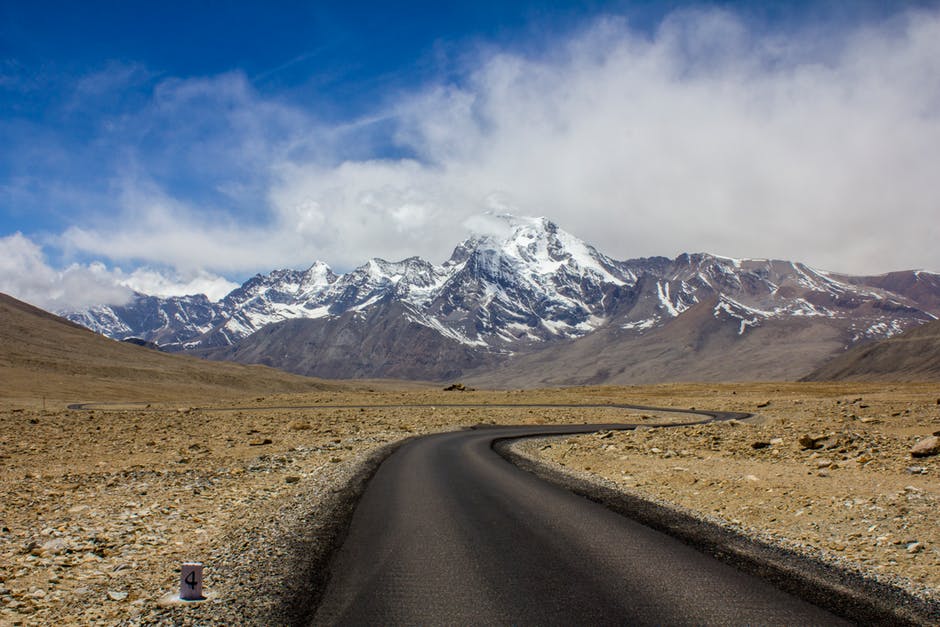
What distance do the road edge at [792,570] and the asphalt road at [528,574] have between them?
374 mm

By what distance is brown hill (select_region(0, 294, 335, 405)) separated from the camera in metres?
102

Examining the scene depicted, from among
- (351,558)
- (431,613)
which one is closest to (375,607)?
(431,613)

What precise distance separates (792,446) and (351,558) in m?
20.4

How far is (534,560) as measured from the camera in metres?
10.1

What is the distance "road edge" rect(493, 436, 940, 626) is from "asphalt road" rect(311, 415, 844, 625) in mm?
374

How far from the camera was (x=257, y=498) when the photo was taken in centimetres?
1647

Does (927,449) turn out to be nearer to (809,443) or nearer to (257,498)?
(809,443)

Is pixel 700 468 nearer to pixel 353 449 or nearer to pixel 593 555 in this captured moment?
pixel 593 555

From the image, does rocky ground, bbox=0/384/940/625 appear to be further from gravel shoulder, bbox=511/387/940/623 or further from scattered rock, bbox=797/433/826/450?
scattered rock, bbox=797/433/826/450

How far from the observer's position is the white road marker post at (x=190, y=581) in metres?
8.35

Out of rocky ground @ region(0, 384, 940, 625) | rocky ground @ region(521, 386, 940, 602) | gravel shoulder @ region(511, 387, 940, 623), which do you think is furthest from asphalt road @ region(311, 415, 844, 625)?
rocky ground @ region(521, 386, 940, 602)

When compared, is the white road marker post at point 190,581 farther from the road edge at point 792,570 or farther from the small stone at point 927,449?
the small stone at point 927,449

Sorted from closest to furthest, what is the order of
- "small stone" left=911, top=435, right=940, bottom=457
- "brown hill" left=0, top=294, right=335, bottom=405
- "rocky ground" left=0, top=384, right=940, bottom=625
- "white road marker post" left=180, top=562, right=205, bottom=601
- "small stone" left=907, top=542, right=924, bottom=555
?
"white road marker post" left=180, top=562, right=205, bottom=601 < "rocky ground" left=0, top=384, right=940, bottom=625 < "small stone" left=907, top=542, right=924, bottom=555 < "small stone" left=911, top=435, right=940, bottom=457 < "brown hill" left=0, top=294, right=335, bottom=405

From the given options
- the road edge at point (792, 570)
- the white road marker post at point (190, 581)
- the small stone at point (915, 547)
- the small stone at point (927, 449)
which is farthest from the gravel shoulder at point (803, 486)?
the white road marker post at point (190, 581)
